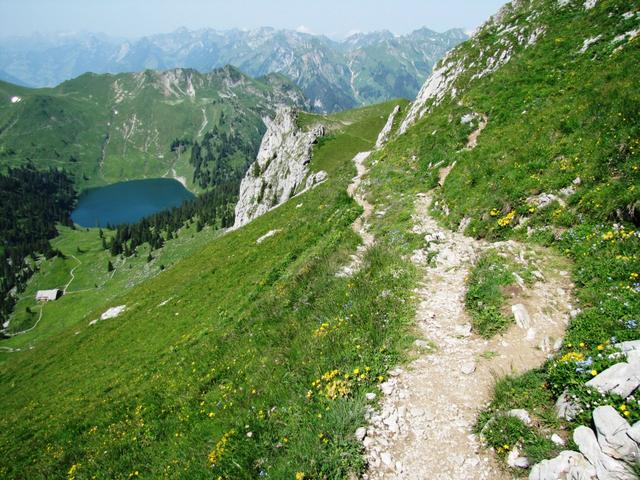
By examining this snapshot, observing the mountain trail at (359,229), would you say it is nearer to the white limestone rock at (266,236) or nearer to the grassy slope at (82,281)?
the white limestone rock at (266,236)

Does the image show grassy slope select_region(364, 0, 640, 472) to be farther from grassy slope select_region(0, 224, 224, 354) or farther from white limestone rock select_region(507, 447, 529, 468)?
grassy slope select_region(0, 224, 224, 354)

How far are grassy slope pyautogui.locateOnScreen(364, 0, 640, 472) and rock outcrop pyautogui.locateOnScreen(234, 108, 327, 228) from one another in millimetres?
51976

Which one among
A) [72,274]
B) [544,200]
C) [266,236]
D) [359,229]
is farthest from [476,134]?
[72,274]

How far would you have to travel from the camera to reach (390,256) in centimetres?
1431

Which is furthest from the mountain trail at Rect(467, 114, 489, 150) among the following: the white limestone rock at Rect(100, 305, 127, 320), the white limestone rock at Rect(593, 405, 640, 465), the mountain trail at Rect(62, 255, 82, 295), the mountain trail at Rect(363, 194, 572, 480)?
the mountain trail at Rect(62, 255, 82, 295)

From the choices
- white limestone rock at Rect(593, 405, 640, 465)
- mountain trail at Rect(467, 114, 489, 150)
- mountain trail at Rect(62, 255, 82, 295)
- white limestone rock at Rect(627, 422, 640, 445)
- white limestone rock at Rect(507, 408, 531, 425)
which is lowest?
mountain trail at Rect(62, 255, 82, 295)

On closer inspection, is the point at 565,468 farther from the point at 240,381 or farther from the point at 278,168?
the point at 278,168

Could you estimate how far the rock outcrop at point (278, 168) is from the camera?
262ft

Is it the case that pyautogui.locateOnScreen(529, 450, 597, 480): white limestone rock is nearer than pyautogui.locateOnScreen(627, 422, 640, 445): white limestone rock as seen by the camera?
No

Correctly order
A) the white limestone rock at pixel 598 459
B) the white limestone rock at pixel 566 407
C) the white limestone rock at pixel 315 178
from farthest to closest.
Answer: the white limestone rock at pixel 315 178, the white limestone rock at pixel 566 407, the white limestone rock at pixel 598 459

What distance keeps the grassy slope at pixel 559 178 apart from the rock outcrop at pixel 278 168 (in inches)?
2046

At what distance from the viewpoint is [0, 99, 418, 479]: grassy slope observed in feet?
27.4

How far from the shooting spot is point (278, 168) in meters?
89.1

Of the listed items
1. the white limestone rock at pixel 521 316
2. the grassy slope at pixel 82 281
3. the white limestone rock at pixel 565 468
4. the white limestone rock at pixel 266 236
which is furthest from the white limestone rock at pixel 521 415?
the grassy slope at pixel 82 281
